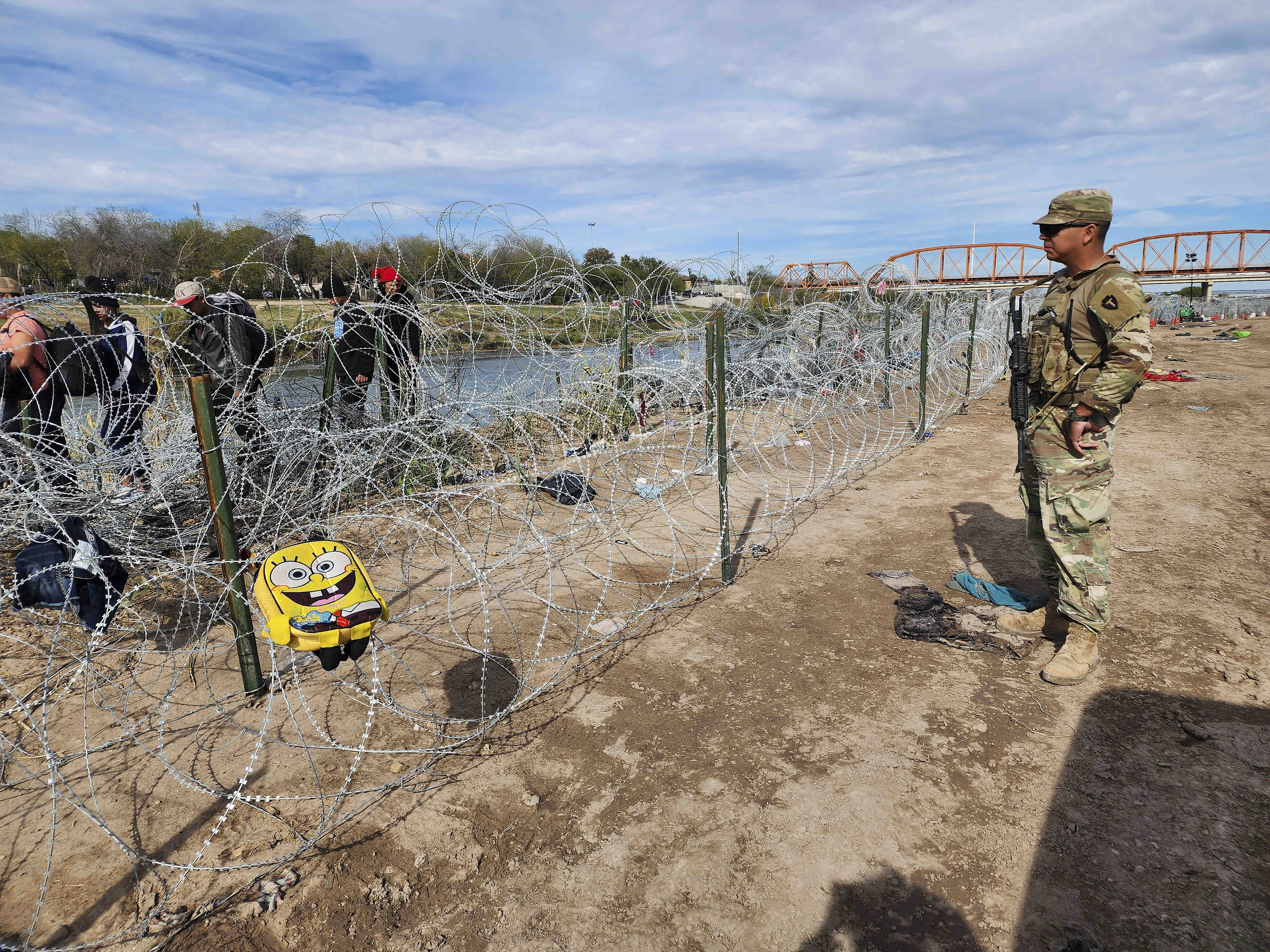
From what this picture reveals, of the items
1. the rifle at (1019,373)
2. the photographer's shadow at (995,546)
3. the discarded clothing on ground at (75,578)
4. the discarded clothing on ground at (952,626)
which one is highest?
the rifle at (1019,373)

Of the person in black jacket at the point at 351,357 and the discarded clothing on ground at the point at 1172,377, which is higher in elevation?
the person in black jacket at the point at 351,357

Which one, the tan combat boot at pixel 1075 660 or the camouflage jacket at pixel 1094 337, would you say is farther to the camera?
the tan combat boot at pixel 1075 660

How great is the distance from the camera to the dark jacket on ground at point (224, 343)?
5.23 metres

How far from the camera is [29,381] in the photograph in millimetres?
4871

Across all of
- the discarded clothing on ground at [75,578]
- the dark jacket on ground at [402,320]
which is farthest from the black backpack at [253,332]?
the discarded clothing on ground at [75,578]

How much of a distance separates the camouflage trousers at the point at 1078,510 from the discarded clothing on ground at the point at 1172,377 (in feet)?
34.3

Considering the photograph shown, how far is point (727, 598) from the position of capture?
3984 mm

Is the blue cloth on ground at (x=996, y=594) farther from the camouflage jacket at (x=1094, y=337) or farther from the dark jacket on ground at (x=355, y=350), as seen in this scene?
the dark jacket on ground at (x=355, y=350)

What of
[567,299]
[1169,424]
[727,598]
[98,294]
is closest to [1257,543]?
[727,598]

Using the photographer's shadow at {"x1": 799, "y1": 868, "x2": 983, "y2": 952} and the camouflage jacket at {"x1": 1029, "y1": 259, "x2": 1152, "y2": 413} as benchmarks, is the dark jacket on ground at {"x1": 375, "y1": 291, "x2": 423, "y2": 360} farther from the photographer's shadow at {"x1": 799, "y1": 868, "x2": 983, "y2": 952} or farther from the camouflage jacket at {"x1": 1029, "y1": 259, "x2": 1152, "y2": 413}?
the photographer's shadow at {"x1": 799, "y1": 868, "x2": 983, "y2": 952}

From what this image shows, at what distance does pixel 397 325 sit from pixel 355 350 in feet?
2.54

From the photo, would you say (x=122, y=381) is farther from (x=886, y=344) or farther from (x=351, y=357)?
(x=886, y=344)

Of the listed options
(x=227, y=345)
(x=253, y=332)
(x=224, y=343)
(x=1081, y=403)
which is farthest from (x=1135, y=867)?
(x=253, y=332)

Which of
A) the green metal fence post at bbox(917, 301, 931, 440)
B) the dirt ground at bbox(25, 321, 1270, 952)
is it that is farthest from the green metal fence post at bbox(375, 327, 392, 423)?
the green metal fence post at bbox(917, 301, 931, 440)
